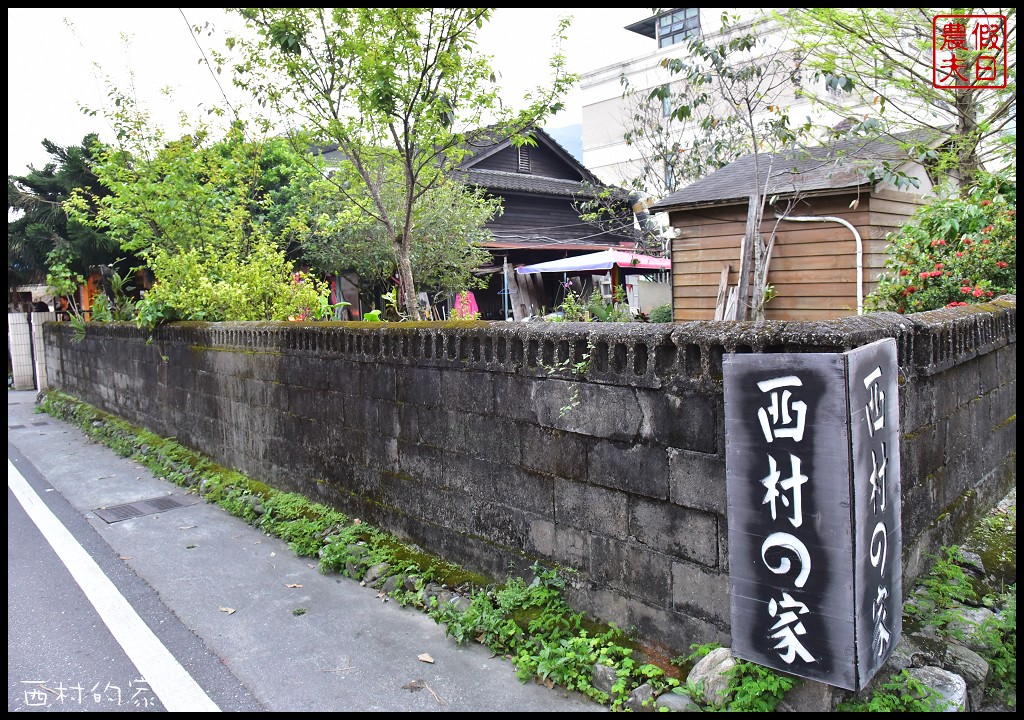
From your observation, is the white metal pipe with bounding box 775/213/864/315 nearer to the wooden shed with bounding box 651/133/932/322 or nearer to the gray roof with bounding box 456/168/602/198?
the wooden shed with bounding box 651/133/932/322

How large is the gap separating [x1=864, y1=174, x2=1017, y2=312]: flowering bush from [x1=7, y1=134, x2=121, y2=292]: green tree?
56.9 ft

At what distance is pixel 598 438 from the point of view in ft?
13.5

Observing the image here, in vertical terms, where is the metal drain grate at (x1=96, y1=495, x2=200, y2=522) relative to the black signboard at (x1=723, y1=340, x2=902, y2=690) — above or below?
below

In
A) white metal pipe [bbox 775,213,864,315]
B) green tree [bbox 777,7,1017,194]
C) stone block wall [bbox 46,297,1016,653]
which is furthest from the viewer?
white metal pipe [bbox 775,213,864,315]

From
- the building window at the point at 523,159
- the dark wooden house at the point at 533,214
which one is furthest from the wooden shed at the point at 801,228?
the building window at the point at 523,159

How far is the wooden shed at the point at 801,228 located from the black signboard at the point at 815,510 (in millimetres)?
6689

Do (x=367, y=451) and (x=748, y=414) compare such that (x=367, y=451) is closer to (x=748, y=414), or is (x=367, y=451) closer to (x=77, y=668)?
(x=77, y=668)

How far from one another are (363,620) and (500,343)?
2.09 metres

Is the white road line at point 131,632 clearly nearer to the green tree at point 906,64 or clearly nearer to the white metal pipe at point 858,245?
the green tree at point 906,64

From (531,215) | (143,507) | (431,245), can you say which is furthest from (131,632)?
(531,215)

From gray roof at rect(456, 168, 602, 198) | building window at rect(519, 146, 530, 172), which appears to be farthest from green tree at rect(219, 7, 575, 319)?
building window at rect(519, 146, 530, 172)

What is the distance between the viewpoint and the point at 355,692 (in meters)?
3.92

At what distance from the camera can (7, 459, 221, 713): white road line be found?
3.94 meters

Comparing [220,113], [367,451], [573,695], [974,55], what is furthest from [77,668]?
[974,55]
